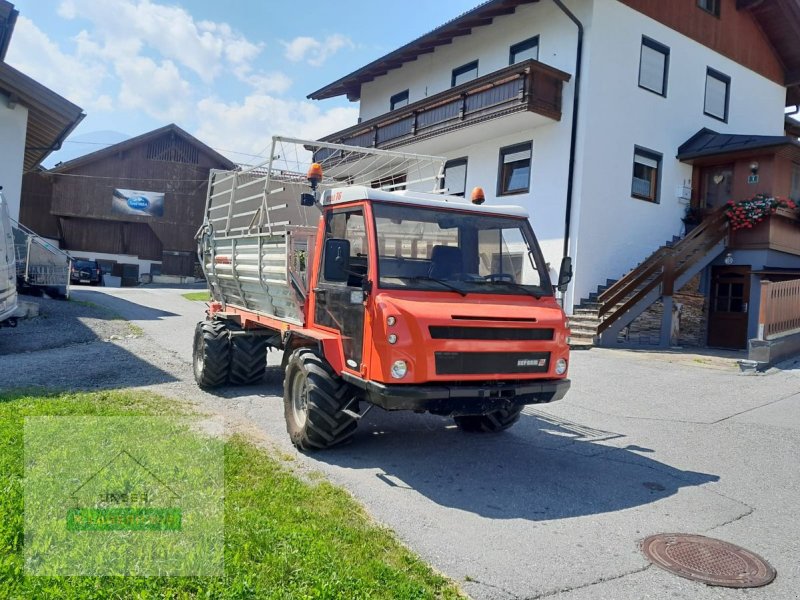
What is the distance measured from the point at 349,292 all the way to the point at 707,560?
3.39 m

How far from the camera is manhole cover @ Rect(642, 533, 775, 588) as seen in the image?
3830 mm

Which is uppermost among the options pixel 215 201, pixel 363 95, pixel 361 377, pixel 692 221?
pixel 363 95

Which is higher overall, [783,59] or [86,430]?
[783,59]

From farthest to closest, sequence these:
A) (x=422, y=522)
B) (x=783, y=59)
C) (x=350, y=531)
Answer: (x=783, y=59), (x=422, y=522), (x=350, y=531)

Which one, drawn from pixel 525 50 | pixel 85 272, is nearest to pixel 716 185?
pixel 525 50

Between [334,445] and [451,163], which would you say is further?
[451,163]

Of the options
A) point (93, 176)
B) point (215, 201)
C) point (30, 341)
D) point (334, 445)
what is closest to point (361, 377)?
point (334, 445)

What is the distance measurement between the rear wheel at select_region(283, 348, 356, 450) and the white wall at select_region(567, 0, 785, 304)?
1140 cm

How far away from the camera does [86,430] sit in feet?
19.1

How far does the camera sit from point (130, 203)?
133 ft

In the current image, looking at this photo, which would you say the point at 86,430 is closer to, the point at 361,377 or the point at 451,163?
the point at 361,377

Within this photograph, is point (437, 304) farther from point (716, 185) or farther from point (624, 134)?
point (716, 185)

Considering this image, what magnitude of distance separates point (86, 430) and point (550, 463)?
4.42 metres

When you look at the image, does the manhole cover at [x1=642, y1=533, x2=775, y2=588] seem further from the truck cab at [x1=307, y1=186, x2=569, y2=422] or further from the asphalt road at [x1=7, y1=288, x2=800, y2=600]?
the truck cab at [x1=307, y1=186, x2=569, y2=422]
